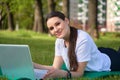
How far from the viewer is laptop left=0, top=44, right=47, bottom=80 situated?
4715mm

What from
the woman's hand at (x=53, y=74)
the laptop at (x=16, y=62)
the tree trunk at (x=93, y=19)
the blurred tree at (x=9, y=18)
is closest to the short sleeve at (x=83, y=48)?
the woman's hand at (x=53, y=74)

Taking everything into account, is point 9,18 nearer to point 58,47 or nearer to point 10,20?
point 10,20

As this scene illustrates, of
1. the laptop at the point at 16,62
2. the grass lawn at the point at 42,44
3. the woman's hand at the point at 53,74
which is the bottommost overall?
the grass lawn at the point at 42,44

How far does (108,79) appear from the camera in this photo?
5.86 meters

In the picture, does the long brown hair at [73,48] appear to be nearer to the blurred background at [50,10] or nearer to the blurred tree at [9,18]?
the blurred background at [50,10]

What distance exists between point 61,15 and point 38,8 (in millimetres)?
26028

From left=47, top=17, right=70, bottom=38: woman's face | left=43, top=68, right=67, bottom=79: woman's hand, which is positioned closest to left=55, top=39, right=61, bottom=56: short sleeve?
left=47, top=17, right=70, bottom=38: woman's face

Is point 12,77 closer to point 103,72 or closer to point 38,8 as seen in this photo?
point 103,72

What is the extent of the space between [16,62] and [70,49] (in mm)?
1017

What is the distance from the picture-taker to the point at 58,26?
5359mm

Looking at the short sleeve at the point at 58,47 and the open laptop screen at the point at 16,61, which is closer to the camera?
the open laptop screen at the point at 16,61

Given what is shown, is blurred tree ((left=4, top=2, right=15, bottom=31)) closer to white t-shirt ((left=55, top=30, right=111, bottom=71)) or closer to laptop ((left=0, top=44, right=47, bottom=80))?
white t-shirt ((left=55, top=30, right=111, bottom=71))

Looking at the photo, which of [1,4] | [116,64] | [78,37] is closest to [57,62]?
[78,37]

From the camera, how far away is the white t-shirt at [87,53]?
560cm
